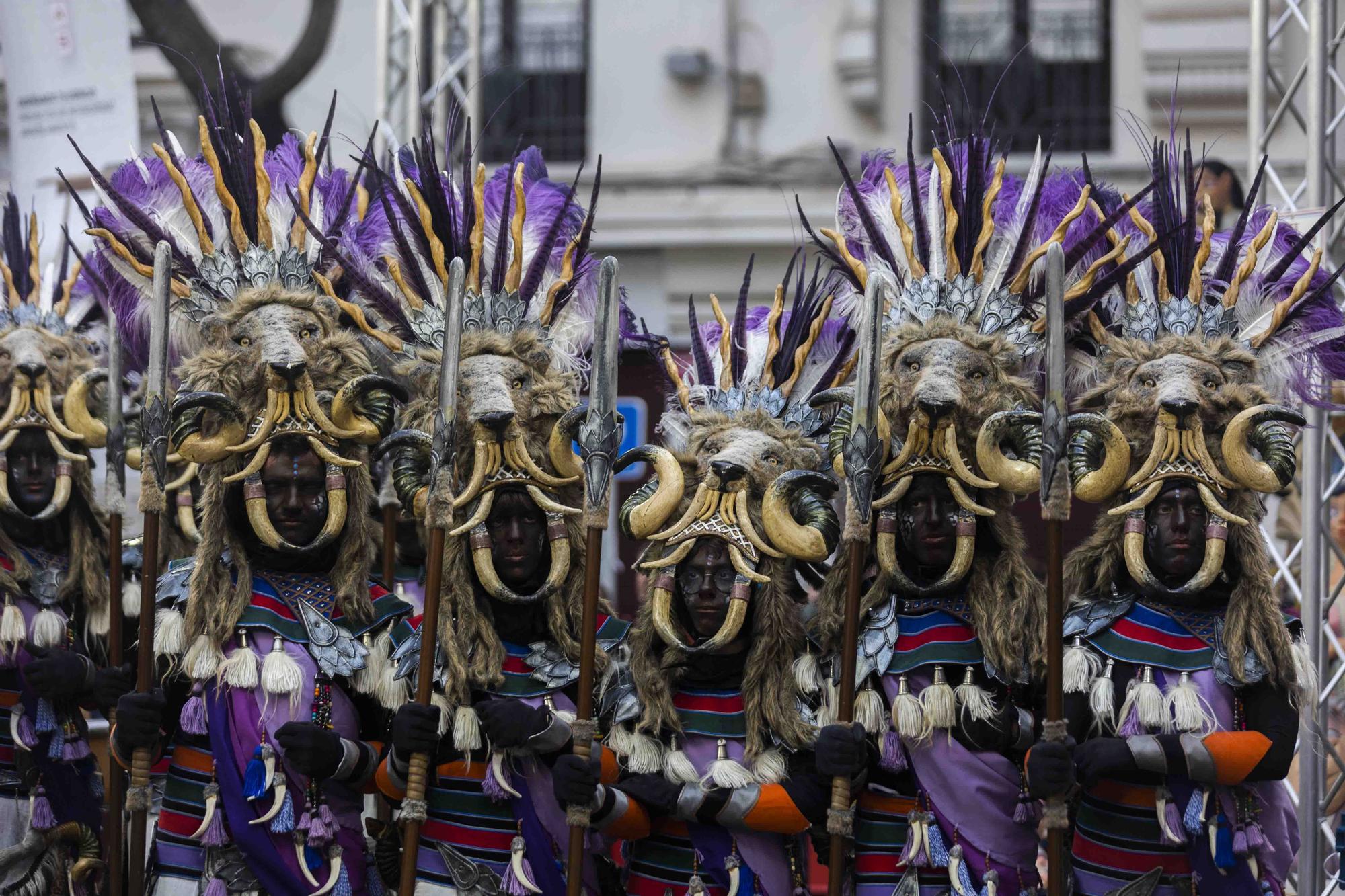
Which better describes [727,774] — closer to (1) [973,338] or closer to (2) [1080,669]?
(2) [1080,669]

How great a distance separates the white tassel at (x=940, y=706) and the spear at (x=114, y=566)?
2.28m

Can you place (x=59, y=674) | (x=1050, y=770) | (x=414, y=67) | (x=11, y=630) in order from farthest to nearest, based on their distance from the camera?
(x=414, y=67) → (x=11, y=630) → (x=59, y=674) → (x=1050, y=770)

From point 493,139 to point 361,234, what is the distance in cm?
649

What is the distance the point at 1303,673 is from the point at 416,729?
223 cm

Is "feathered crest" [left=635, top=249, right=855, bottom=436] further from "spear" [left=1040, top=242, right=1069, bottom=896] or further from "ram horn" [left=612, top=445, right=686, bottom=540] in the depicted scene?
"spear" [left=1040, top=242, right=1069, bottom=896]

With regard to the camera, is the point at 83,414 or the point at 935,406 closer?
the point at 935,406

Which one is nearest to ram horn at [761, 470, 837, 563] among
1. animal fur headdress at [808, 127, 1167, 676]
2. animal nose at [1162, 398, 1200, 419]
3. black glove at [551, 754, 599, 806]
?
animal fur headdress at [808, 127, 1167, 676]

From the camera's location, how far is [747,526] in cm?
512

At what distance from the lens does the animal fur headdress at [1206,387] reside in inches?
194

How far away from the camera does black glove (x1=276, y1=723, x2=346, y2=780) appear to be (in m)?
5.04

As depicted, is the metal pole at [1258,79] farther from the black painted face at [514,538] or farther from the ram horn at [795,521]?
the black painted face at [514,538]

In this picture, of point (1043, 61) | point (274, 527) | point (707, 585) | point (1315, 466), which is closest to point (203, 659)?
point (274, 527)

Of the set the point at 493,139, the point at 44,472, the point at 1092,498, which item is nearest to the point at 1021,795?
the point at 1092,498

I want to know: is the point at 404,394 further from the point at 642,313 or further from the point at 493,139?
the point at 493,139
